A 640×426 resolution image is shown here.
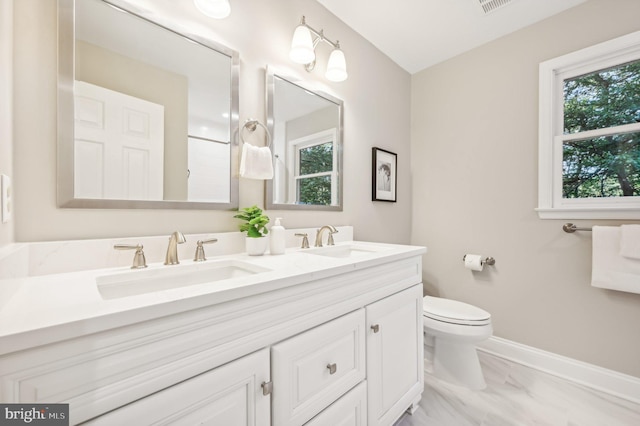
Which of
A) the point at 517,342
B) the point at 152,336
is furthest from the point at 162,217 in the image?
the point at 517,342

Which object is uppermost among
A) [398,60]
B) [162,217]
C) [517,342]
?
[398,60]

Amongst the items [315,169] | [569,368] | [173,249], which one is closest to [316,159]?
[315,169]

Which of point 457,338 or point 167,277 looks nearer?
point 167,277

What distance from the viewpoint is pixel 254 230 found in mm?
1185

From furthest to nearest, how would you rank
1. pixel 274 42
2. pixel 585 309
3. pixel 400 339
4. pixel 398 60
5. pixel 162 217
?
pixel 398 60 → pixel 585 309 → pixel 274 42 → pixel 400 339 → pixel 162 217

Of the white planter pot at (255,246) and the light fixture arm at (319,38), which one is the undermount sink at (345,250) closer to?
the white planter pot at (255,246)

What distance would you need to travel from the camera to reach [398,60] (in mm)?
2234

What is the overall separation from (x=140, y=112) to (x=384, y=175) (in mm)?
1630

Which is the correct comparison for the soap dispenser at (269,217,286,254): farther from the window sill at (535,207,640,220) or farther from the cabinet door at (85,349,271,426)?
the window sill at (535,207,640,220)

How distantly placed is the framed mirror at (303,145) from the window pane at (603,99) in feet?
5.01

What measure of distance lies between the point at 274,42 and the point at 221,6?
1.18 ft

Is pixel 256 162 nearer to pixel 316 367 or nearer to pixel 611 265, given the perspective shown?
pixel 316 367

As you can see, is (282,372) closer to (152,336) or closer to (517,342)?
(152,336)

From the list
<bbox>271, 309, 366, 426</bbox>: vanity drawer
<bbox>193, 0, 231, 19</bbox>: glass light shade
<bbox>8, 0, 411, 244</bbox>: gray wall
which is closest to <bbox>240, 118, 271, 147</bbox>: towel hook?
<bbox>8, 0, 411, 244</bbox>: gray wall
